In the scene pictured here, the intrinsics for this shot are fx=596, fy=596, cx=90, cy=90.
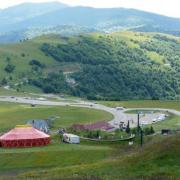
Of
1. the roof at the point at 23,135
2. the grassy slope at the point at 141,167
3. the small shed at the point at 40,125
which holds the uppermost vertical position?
the grassy slope at the point at 141,167

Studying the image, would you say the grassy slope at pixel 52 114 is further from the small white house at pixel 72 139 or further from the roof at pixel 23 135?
the small white house at pixel 72 139

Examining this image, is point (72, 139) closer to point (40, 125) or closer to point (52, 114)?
point (40, 125)

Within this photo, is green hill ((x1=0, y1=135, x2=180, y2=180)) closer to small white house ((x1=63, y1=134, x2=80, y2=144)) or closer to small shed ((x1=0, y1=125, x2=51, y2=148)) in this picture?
small shed ((x1=0, y1=125, x2=51, y2=148))

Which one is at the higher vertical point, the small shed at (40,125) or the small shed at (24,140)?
the small shed at (24,140)

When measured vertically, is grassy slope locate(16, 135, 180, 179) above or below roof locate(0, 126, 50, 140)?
above

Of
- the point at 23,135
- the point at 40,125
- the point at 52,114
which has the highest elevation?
the point at 23,135

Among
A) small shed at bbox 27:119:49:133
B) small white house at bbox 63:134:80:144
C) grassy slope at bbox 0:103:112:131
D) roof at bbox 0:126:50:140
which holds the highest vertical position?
roof at bbox 0:126:50:140

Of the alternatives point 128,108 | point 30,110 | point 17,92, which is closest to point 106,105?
point 128,108

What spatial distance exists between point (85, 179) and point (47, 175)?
526cm

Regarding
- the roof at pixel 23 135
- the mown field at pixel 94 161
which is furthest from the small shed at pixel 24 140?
the mown field at pixel 94 161

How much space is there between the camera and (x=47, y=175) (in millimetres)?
47250

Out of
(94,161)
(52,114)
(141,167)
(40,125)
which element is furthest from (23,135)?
(52,114)

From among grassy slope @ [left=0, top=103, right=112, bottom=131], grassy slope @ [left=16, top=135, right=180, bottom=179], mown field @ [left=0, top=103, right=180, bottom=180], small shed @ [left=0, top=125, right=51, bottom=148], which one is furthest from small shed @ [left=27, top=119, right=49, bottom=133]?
grassy slope @ [left=16, top=135, right=180, bottom=179]

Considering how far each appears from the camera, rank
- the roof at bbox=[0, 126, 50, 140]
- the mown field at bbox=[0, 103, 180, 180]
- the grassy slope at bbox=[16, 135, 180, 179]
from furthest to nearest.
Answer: the roof at bbox=[0, 126, 50, 140], the mown field at bbox=[0, 103, 180, 180], the grassy slope at bbox=[16, 135, 180, 179]
